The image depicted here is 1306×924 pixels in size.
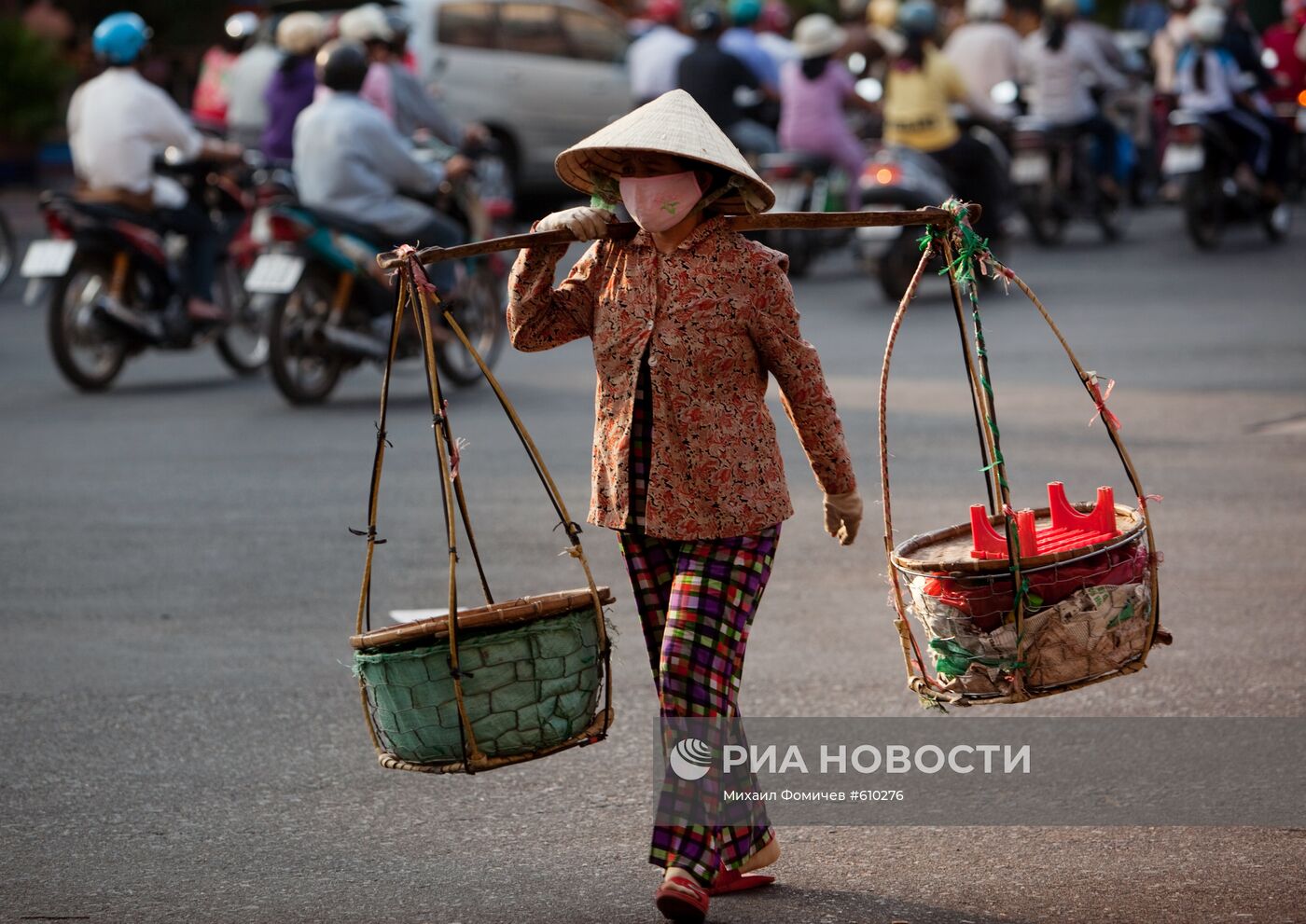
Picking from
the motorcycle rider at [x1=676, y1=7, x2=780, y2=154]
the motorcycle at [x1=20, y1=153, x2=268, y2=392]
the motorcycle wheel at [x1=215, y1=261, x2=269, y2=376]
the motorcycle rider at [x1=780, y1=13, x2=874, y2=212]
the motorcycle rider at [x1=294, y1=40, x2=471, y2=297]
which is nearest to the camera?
the motorcycle rider at [x1=294, y1=40, x2=471, y2=297]

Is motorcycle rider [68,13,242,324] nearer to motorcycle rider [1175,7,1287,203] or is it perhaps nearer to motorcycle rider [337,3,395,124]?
motorcycle rider [337,3,395,124]

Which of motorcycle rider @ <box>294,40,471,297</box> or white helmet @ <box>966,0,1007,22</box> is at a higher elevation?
white helmet @ <box>966,0,1007,22</box>

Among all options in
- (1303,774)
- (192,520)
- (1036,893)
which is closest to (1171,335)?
(192,520)

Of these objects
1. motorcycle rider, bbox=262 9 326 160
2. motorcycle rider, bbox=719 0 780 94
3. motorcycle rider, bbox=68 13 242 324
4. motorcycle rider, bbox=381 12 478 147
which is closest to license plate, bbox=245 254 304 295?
motorcycle rider, bbox=68 13 242 324

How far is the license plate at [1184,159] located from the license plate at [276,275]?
7.89 m

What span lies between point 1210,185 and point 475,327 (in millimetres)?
7497

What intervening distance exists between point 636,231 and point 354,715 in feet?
6.35

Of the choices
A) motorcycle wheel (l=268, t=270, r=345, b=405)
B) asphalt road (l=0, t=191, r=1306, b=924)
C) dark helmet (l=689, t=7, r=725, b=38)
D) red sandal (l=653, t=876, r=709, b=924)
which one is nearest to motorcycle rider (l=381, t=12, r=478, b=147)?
asphalt road (l=0, t=191, r=1306, b=924)

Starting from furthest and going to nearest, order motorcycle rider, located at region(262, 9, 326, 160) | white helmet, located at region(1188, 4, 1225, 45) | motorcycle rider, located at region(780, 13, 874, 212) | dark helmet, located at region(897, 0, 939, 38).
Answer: white helmet, located at region(1188, 4, 1225, 45) → motorcycle rider, located at region(780, 13, 874, 212) → dark helmet, located at region(897, 0, 939, 38) → motorcycle rider, located at region(262, 9, 326, 160)

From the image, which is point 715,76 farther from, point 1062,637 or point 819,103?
point 1062,637

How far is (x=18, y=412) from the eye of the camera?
35.6 feet

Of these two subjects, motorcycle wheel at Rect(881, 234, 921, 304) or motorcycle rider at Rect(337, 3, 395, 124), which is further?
motorcycle wheel at Rect(881, 234, 921, 304)

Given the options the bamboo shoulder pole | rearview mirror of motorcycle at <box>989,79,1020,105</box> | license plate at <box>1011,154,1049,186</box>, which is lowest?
license plate at <box>1011,154,1049,186</box>

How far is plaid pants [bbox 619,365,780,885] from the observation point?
3871mm
